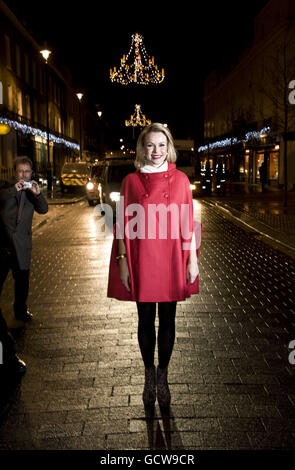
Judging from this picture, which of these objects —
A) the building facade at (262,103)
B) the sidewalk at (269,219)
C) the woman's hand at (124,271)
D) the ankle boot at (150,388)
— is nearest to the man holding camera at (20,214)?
the woman's hand at (124,271)

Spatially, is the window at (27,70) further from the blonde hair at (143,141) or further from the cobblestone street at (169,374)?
the blonde hair at (143,141)

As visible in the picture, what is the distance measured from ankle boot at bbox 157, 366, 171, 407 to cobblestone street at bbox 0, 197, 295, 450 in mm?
89

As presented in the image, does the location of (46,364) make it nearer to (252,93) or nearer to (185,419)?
(185,419)

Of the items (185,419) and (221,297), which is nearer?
(185,419)

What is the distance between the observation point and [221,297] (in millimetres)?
7109

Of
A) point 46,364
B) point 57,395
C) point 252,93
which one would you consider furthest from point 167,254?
point 252,93

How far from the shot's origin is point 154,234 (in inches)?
143

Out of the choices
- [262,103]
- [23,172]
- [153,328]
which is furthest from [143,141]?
[262,103]

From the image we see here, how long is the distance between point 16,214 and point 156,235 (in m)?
2.54

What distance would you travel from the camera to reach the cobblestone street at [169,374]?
3385 mm

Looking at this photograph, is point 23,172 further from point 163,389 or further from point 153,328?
point 163,389

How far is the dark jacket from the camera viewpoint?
5578mm

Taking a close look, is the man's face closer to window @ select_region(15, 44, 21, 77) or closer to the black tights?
the black tights

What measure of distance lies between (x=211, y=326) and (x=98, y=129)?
110 m
